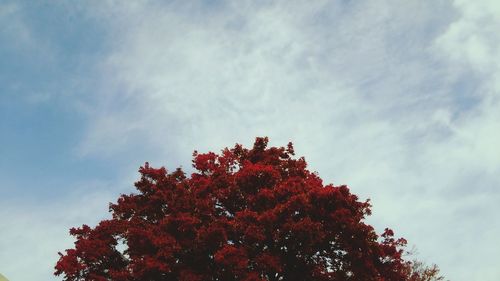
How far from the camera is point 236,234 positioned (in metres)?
21.3

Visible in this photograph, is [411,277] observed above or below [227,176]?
above

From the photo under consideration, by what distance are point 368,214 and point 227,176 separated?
22.8 feet

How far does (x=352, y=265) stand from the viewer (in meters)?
21.6

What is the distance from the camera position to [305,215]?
21.0 metres

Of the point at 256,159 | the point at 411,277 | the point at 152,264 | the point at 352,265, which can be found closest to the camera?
the point at 152,264

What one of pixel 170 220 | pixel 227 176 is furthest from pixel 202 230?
pixel 227 176

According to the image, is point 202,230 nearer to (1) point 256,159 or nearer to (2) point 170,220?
(2) point 170,220

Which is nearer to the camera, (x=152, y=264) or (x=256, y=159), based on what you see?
(x=152, y=264)

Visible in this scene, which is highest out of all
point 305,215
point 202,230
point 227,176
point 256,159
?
point 256,159

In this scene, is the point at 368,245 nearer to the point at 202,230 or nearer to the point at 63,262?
the point at 202,230

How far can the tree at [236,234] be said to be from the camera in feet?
67.1

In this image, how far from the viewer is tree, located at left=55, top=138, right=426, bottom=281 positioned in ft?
67.1

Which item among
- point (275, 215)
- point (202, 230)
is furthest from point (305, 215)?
point (202, 230)

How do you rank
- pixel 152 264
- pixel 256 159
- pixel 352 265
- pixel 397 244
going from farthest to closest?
pixel 256 159 < pixel 397 244 < pixel 352 265 < pixel 152 264
